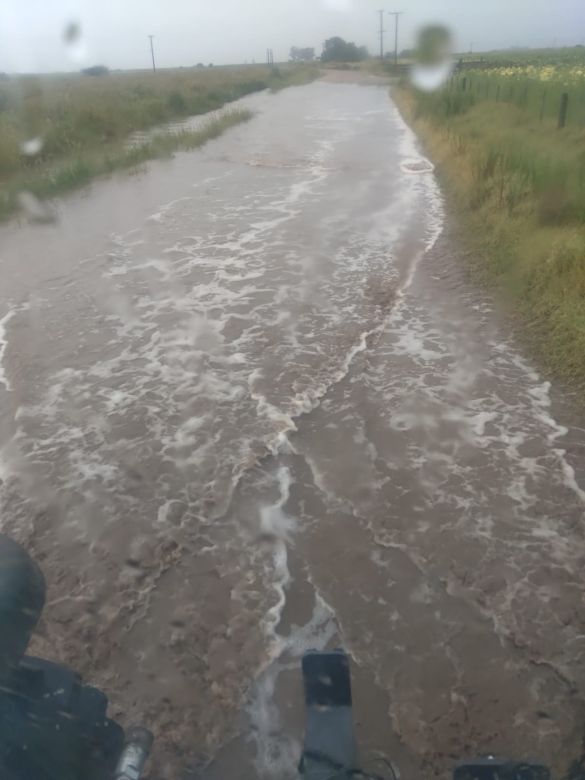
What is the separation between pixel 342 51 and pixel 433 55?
140ft

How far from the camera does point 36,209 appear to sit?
47.8 feet

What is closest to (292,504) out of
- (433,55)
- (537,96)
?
(537,96)

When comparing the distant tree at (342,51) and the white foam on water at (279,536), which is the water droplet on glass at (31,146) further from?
the distant tree at (342,51)

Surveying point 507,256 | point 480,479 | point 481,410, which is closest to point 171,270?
point 507,256

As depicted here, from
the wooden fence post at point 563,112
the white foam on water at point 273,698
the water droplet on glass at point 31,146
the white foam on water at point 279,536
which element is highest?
the wooden fence post at point 563,112

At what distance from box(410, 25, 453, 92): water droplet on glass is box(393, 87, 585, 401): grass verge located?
11.0ft

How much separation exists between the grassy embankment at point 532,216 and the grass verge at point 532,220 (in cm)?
1

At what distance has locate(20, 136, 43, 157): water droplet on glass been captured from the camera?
18.4 m

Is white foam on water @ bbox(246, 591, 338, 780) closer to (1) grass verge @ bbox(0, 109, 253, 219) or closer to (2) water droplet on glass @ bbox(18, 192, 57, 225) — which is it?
(2) water droplet on glass @ bbox(18, 192, 57, 225)

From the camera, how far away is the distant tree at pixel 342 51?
2247 inches

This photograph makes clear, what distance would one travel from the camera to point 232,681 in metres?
3.50

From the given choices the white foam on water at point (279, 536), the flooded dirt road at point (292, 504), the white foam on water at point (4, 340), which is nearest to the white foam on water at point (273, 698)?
the flooded dirt road at point (292, 504)

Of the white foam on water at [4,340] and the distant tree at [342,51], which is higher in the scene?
the distant tree at [342,51]

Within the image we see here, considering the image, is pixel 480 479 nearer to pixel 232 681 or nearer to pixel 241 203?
pixel 232 681
